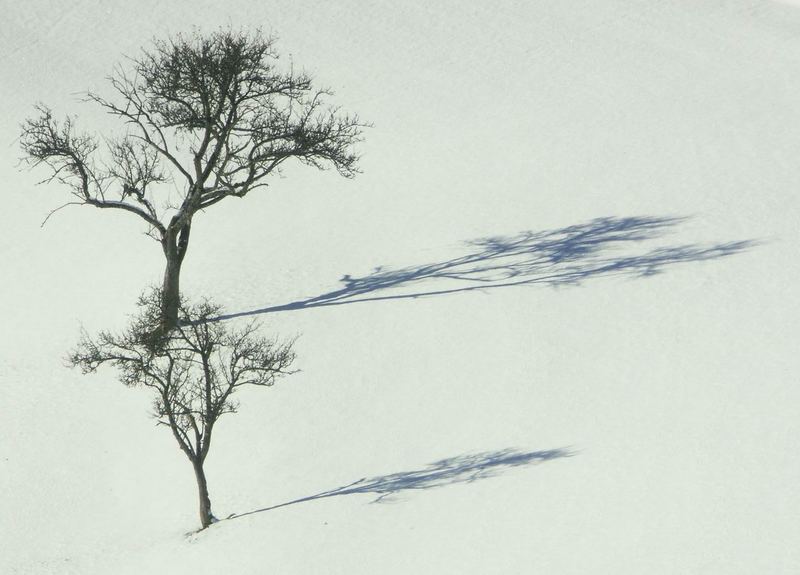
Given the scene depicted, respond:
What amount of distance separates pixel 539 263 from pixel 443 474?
335 inches

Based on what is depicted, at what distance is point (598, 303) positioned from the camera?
76.6ft

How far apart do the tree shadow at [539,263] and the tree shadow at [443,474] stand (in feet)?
21.9

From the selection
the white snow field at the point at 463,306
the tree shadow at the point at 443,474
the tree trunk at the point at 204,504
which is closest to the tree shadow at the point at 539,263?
the white snow field at the point at 463,306

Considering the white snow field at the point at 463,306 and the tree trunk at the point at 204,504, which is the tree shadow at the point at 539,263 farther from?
the tree trunk at the point at 204,504

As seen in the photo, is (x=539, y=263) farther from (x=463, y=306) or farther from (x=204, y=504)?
(x=204, y=504)

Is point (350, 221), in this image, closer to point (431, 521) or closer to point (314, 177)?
point (314, 177)

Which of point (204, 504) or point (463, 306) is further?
point (463, 306)

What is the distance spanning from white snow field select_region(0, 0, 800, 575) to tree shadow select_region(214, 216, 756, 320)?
0.30 ft

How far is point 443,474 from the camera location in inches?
719

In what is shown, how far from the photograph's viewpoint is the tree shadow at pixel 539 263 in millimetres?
24781

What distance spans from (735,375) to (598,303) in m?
4.04

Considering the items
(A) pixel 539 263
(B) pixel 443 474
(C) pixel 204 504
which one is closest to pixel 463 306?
(A) pixel 539 263

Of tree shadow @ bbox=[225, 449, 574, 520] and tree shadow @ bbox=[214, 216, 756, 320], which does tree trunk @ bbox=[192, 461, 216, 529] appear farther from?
tree shadow @ bbox=[214, 216, 756, 320]

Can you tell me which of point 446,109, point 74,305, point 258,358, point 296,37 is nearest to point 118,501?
point 258,358
